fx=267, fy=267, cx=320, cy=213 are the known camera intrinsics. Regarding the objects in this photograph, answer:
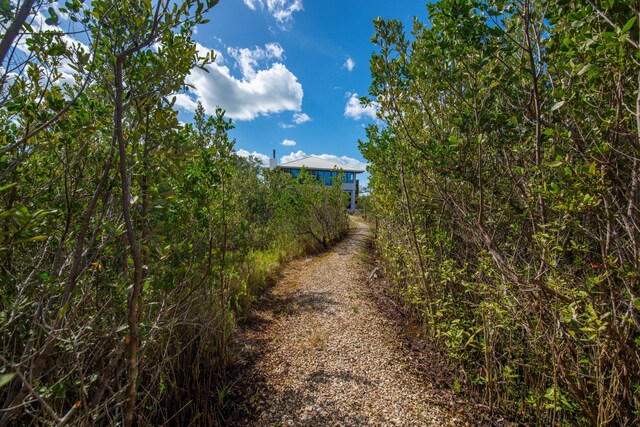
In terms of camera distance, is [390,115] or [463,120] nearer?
[463,120]

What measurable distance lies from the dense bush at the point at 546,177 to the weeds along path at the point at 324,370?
68cm

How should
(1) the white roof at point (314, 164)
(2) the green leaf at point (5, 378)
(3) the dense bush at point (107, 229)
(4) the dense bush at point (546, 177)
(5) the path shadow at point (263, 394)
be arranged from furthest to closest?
1. (1) the white roof at point (314, 164)
2. (5) the path shadow at point (263, 394)
3. (4) the dense bush at point (546, 177)
4. (3) the dense bush at point (107, 229)
5. (2) the green leaf at point (5, 378)

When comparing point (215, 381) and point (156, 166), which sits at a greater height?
point (156, 166)

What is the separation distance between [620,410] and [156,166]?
10.2 ft

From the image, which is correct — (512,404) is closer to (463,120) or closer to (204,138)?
(463,120)

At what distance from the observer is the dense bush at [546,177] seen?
4.83ft

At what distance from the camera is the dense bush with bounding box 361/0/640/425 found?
1473mm

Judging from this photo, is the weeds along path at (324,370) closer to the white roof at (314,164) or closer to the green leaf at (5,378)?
the green leaf at (5,378)

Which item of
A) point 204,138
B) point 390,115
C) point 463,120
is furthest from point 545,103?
point 204,138

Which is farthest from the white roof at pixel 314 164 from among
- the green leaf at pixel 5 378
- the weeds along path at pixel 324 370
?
the green leaf at pixel 5 378

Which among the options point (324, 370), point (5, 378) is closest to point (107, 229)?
point (5, 378)

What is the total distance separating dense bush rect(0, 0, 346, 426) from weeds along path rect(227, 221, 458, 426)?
1.39ft

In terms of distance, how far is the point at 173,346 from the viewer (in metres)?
2.47

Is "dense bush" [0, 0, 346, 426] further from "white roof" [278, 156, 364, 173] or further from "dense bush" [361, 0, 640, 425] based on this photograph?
"white roof" [278, 156, 364, 173]
